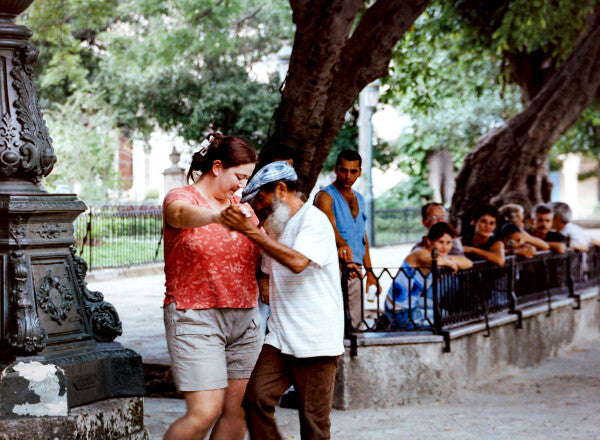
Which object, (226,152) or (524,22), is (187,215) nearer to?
(226,152)

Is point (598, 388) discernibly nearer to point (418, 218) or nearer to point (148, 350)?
point (148, 350)

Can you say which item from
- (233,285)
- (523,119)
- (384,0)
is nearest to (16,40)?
(233,285)

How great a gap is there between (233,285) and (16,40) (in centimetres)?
179

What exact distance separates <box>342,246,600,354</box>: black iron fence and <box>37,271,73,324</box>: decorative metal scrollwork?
3042mm

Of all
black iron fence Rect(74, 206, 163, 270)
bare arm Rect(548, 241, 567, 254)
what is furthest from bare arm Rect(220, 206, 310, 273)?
black iron fence Rect(74, 206, 163, 270)

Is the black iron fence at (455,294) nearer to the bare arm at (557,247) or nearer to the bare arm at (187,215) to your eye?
the bare arm at (557,247)

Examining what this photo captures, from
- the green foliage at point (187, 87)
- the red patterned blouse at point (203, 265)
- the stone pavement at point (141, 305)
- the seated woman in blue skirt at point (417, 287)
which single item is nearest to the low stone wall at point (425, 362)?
the seated woman in blue skirt at point (417, 287)

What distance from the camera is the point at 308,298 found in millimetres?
4188

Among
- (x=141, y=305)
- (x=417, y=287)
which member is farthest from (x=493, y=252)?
(x=141, y=305)

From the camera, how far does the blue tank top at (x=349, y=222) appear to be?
7.46m

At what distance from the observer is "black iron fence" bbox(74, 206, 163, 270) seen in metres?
18.8

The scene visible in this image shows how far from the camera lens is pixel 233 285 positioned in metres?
4.16

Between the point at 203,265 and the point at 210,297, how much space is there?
0.51 feet

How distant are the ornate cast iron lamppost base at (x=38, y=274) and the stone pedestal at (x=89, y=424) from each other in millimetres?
84
